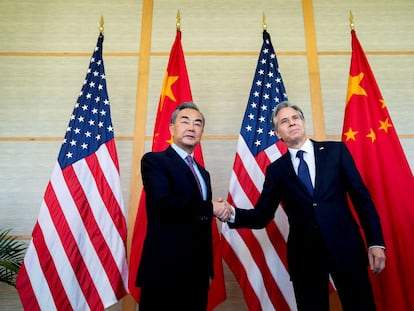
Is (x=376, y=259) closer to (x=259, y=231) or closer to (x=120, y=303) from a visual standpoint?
(x=259, y=231)

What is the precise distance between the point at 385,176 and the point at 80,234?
210 cm

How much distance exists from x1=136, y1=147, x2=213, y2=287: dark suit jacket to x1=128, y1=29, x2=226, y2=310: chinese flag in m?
0.71

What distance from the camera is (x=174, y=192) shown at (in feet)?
4.87

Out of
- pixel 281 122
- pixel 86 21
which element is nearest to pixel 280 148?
pixel 281 122

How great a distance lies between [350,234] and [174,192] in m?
0.86

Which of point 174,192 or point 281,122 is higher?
point 281,122

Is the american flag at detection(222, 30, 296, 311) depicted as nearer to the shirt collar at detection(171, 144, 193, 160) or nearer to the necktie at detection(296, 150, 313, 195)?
the necktie at detection(296, 150, 313, 195)

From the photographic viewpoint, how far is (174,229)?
1.42 metres

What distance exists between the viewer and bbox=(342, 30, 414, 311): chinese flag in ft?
6.54

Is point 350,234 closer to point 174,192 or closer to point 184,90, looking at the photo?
point 174,192

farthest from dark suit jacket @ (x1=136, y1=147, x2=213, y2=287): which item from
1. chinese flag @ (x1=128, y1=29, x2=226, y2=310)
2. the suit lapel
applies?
chinese flag @ (x1=128, y1=29, x2=226, y2=310)

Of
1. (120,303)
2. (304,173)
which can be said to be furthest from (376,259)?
(120,303)

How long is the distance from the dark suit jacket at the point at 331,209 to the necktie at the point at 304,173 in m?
0.03

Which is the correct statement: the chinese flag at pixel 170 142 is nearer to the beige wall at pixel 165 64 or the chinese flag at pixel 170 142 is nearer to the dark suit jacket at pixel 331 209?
the beige wall at pixel 165 64
